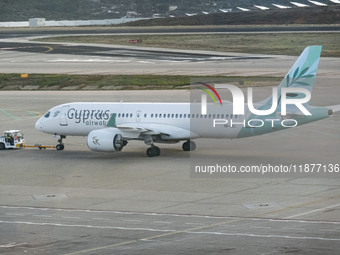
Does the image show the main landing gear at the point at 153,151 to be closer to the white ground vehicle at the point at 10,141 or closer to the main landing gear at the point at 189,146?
the main landing gear at the point at 189,146

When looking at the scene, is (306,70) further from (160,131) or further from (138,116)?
(138,116)

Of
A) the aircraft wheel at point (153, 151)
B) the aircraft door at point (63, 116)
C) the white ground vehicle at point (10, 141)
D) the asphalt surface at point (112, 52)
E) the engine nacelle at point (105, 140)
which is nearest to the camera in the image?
the engine nacelle at point (105, 140)

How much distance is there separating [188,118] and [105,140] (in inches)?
233

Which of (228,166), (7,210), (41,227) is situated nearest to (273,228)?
(41,227)

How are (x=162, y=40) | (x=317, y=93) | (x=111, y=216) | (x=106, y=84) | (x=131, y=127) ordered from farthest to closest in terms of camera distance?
(x=162, y=40) < (x=106, y=84) < (x=317, y=93) < (x=131, y=127) < (x=111, y=216)

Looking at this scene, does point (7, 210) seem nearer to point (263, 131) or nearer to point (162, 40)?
point (263, 131)

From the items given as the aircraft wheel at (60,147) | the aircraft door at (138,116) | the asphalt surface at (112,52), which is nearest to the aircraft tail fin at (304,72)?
the aircraft door at (138,116)

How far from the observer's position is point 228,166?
180 feet

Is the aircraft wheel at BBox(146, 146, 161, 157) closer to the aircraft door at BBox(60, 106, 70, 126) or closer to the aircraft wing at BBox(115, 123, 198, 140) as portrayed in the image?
the aircraft wing at BBox(115, 123, 198, 140)

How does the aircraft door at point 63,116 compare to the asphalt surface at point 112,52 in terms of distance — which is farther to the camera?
the asphalt surface at point 112,52

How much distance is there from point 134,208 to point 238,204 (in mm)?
5337

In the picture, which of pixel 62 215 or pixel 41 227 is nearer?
pixel 41 227

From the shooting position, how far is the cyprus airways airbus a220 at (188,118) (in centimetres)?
5383

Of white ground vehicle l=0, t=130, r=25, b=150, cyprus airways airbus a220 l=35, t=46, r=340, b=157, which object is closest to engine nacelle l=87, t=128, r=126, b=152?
cyprus airways airbus a220 l=35, t=46, r=340, b=157
